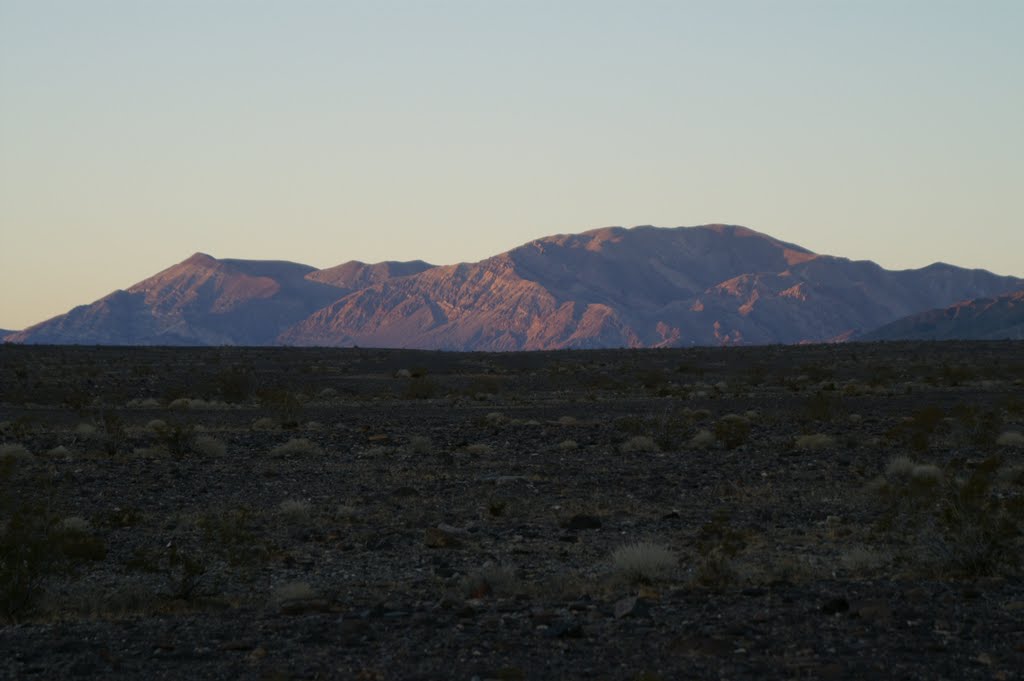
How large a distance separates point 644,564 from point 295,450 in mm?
16319

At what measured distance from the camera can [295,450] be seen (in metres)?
29.1

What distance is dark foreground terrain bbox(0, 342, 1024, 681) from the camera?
10.6 meters

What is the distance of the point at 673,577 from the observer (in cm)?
1390

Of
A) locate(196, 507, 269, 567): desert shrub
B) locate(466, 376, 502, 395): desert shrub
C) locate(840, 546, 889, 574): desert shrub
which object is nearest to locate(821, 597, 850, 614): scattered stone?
locate(840, 546, 889, 574): desert shrub

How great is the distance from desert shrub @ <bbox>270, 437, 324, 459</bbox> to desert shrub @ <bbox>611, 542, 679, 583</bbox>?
15.7 meters

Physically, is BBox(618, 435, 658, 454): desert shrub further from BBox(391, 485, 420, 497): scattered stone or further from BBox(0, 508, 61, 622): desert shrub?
BBox(0, 508, 61, 622): desert shrub

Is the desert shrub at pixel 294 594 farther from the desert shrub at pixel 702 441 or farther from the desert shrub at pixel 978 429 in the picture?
the desert shrub at pixel 978 429

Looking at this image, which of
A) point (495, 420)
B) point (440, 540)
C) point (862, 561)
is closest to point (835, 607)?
point (862, 561)

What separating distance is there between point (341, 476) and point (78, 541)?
1010cm

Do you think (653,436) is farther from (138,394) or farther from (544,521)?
(138,394)

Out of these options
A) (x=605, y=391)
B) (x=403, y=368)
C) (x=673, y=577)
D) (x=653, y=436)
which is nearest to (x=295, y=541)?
A: (x=673, y=577)

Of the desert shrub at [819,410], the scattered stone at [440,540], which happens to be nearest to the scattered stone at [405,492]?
the scattered stone at [440,540]

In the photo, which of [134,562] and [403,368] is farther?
[403,368]

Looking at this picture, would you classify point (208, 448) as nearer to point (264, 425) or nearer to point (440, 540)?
point (264, 425)
